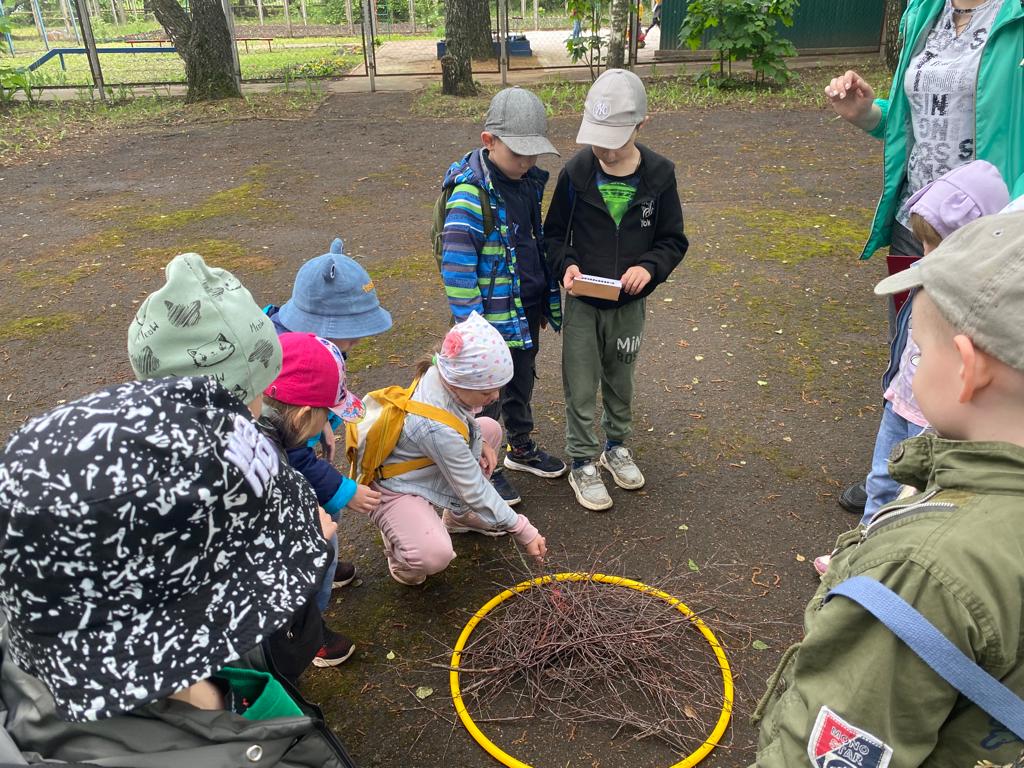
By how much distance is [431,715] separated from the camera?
93.7 inches

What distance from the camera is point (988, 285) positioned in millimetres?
1054

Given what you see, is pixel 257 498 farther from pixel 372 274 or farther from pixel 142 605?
pixel 372 274

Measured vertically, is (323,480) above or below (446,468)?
above

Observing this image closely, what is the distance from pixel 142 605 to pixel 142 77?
16.9m

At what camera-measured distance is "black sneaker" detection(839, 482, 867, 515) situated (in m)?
3.23

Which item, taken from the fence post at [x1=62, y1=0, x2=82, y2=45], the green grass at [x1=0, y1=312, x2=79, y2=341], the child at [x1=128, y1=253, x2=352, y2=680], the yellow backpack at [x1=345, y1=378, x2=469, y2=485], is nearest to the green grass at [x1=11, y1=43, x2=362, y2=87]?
the fence post at [x1=62, y1=0, x2=82, y2=45]

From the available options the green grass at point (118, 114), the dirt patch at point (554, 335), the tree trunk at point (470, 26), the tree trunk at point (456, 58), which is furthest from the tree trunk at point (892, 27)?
the green grass at point (118, 114)

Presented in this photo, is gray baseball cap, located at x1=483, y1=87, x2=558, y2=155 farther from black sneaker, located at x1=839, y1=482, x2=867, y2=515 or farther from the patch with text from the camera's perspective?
the patch with text

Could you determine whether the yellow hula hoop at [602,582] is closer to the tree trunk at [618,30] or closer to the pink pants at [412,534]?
the pink pants at [412,534]

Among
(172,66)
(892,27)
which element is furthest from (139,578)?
(172,66)

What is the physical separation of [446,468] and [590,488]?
0.94 meters

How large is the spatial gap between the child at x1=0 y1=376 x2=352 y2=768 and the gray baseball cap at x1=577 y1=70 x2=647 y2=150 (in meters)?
2.08

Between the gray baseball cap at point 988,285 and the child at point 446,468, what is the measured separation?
5.14ft

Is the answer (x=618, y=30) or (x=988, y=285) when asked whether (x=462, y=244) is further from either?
(x=618, y=30)
